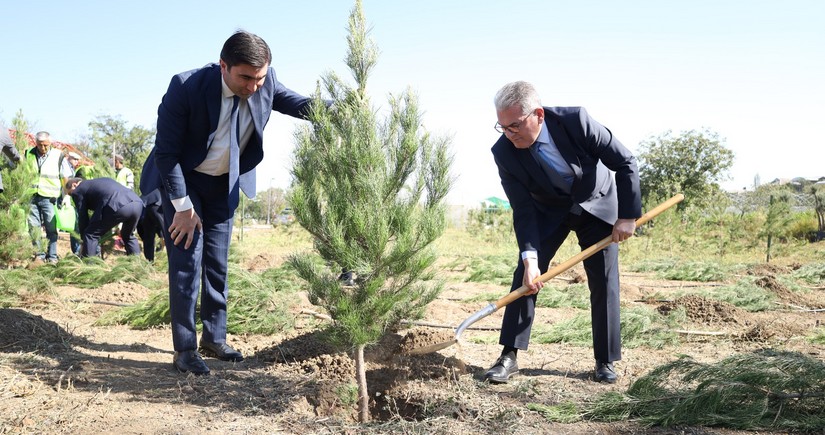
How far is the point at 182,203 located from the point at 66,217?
9184 millimetres

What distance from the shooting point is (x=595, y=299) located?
4.06 m

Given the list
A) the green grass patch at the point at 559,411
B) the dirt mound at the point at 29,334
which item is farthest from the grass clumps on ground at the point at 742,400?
the dirt mound at the point at 29,334

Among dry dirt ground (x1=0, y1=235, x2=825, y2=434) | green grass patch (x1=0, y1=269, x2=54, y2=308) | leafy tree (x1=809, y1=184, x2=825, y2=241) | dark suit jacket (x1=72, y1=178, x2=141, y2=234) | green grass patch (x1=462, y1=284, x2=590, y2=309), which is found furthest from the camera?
leafy tree (x1=809, y1=184, x2=825, y2=241)

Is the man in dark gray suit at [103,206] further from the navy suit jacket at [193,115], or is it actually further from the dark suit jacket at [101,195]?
the navy suit jacket at [193,115]

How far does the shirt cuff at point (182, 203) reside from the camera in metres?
3.71

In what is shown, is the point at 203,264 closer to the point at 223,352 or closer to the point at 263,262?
the point at 223,352

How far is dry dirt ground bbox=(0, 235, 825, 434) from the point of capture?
10.1 ft

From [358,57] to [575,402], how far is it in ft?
7.25

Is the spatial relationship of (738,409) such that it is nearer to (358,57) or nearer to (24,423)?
(358,57)

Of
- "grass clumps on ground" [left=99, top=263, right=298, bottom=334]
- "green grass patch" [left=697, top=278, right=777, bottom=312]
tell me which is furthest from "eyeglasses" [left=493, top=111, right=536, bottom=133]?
"green grass patch" [left=697, top=278, right=777, bottom=312]

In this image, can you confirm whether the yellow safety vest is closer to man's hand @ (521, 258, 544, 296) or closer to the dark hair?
the dark hair

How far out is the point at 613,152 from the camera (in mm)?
3752

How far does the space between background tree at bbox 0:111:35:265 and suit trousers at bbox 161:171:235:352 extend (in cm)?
525

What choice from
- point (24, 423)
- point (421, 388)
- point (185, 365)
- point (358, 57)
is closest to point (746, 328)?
point (421, 388)
